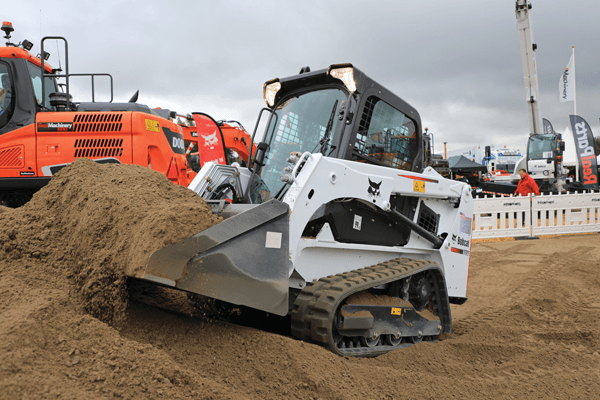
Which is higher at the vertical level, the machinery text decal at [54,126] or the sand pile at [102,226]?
the machinery text decal at [54,126]

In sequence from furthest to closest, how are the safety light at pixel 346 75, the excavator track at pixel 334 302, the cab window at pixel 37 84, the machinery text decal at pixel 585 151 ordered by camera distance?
1. the machinery text decal at pixel 585 151
2. the cab window at pixel 37 84
3. the safety light at pixel 346 75
4. the excavator track at pixel 334 302

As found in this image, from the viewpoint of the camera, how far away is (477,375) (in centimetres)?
330

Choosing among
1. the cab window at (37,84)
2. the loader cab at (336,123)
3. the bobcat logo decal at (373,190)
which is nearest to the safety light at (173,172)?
the cab window at (37,84)

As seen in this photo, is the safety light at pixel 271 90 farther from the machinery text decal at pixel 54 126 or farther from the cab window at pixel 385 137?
the machinery text decal at pixel 54 126

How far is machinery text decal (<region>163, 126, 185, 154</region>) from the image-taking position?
24.4 feet

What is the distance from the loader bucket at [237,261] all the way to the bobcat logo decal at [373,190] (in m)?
1.03

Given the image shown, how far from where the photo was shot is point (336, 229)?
3.50m

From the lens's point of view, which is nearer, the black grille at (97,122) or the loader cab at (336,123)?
the loader cab at (336,123)

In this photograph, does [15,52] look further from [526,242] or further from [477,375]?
[526,242]

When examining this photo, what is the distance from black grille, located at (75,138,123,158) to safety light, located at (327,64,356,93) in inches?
166

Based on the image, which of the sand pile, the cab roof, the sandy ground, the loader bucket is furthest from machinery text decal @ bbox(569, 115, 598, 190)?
the sand pile

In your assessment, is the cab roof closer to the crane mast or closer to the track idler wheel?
the track idler wheel

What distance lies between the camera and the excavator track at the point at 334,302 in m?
2.91

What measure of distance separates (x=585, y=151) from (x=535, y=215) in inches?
426
